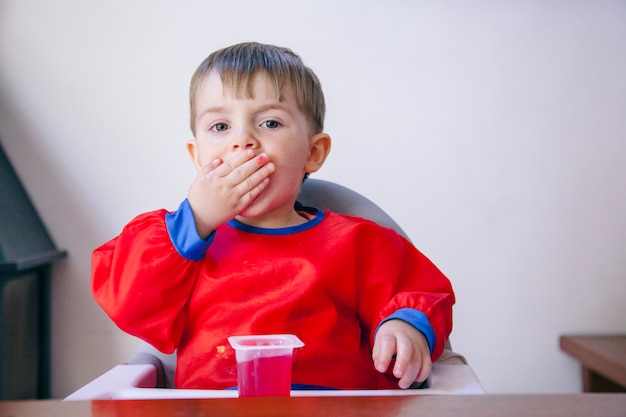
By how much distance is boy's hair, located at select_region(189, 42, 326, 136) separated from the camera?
0.73 m

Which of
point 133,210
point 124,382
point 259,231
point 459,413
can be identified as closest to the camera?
point 459,413

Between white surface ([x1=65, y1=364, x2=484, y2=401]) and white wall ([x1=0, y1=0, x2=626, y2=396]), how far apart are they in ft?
1.26

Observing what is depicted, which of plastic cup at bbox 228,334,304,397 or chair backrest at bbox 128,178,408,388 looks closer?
plastic cup at bbox 228,334,304,397

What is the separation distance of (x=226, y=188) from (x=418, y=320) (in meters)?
0.25

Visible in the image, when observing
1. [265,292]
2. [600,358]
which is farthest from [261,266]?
[600,358]

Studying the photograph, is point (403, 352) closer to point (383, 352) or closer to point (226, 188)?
point (383, 352)

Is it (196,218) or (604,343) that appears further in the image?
(604,343)

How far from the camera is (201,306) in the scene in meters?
0.69

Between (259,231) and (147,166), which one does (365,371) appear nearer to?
(259,231)

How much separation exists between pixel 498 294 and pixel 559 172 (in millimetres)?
232

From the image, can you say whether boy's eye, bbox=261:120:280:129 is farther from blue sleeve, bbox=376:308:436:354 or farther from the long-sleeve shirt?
blue sleeve, bbox=376:308:436:354

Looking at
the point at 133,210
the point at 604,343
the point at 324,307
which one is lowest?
the point at 604,343

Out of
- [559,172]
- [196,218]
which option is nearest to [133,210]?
[196,218]

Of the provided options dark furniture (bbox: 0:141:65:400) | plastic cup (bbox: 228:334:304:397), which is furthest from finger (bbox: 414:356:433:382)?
dark furniture (bbox: 0:141:65:400)
